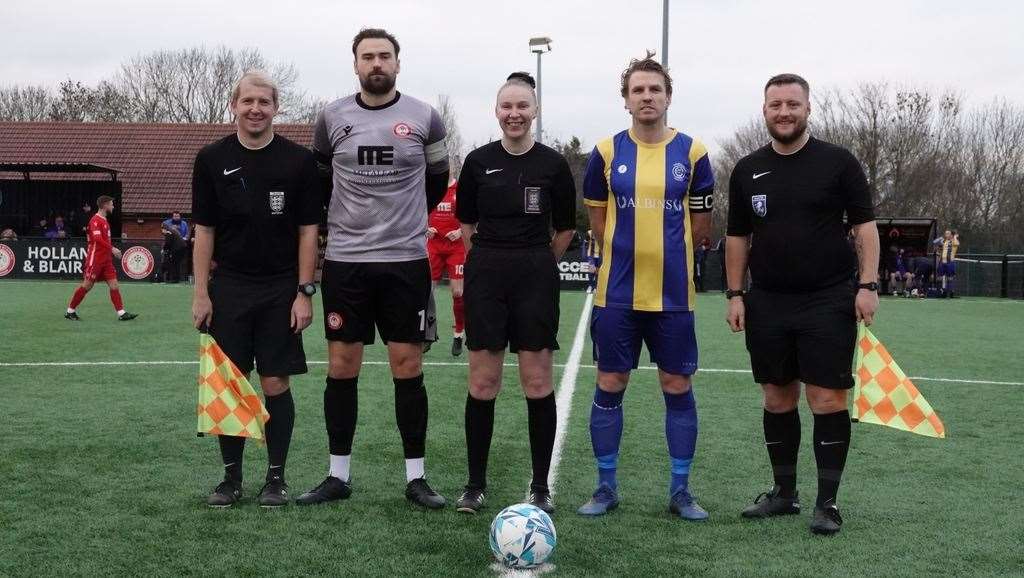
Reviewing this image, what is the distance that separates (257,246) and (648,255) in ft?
5.81

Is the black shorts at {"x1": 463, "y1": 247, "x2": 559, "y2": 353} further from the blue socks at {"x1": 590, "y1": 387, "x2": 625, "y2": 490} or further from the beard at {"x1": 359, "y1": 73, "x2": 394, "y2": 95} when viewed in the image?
the beard at {"x1": 359, "y1": 73, "x2": 394, "y2": 95}

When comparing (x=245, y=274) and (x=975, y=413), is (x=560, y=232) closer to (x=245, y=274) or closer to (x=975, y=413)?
(x=245, y=274)

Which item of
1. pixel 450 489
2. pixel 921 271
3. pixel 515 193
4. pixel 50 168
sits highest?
pixel 50 168

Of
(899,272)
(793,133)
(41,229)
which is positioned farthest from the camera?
(41,229)

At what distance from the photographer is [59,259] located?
26.5 m

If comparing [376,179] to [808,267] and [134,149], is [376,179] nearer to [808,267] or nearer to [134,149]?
[808,267]

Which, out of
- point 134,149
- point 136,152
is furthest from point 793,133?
point 134,149

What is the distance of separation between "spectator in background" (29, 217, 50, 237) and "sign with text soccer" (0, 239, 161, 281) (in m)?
6.20

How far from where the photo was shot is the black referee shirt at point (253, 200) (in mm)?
4699

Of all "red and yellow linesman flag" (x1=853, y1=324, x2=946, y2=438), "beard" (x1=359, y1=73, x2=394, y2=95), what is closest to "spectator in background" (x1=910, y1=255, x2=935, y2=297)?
"red and yellow linesman flag" (x1=853, y1=324, x2=946, y2=438)

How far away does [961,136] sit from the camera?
4350 cm

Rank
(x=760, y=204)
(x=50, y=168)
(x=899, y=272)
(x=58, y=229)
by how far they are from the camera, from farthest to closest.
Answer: (x=50, y=168), (x=58, y=229), (x=899, y=272), (x=760, y=204)

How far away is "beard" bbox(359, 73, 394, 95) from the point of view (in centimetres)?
470

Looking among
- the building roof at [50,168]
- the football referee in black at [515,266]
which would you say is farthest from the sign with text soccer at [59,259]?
the football referee in black at [515,266]
